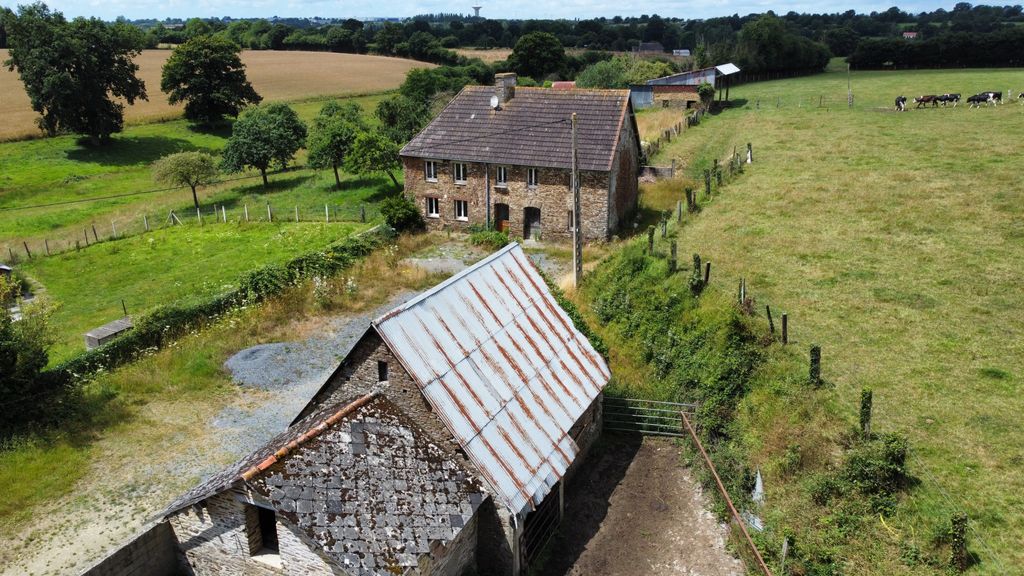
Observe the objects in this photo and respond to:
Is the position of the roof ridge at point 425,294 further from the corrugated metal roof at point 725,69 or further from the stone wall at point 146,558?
the corrugated metal roof at point 725,69

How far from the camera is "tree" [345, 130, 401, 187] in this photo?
1773 inches

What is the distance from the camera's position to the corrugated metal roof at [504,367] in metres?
14.8

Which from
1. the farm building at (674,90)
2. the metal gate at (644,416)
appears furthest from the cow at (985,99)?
the metal gate at (644,416)

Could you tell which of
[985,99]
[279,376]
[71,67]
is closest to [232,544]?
[279,376]

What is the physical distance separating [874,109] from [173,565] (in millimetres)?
60357

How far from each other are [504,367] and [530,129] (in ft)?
77.1

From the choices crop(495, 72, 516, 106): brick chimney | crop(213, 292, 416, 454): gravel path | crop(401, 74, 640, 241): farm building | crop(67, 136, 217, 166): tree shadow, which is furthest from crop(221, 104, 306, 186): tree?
crop(213, 292, 416, 454): gravel path

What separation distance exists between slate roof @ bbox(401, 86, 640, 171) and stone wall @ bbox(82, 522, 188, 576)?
25.7 meters

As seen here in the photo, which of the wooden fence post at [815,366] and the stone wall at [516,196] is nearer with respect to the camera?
the wooden fence post at [815,366]

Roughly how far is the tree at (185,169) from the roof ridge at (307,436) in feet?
125

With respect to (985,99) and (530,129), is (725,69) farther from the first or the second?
(530,129)

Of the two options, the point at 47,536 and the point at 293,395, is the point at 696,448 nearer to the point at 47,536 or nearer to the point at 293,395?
the point at 293,395

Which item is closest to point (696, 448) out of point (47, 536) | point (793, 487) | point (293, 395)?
point (793, 487)

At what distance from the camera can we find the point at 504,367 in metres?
16.7
